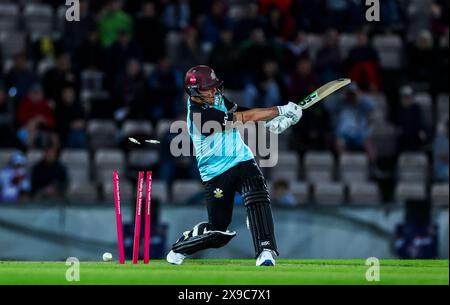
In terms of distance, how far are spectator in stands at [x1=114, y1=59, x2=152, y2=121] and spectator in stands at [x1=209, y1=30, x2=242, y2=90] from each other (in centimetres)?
134

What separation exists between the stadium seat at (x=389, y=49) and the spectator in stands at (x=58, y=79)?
19.0 ft

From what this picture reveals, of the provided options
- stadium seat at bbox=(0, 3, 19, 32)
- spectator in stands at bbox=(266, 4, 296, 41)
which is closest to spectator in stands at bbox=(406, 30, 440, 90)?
spectator in stands at bbox=(266, 4, 296, 41)

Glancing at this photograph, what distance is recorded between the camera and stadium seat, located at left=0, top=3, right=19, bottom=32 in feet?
85.1

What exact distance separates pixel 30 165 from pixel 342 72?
602 centimetres

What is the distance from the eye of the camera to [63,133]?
78.0ft

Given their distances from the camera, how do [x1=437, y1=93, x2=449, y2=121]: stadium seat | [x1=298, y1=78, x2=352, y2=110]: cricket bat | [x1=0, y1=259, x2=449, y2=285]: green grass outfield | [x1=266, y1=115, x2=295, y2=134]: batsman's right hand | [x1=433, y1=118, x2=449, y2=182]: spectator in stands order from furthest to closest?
1. [x1=437, y1=93, x2=449, y2=121]: stadium seat
2. [x1=433, y1=118, x2=449, y2=182]: spectator in stands
3. [x1=298, y1=78, x2=352, y2=110]: cricket bat
4. [x1=266, y1=115, x2=295, y2=134]: batsman's right hand
5. [x1=0, y1=259, x2=449, y2=285]: green grass outfield

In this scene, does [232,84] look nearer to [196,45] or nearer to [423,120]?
[196,45]

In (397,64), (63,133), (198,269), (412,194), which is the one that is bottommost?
(198,269)

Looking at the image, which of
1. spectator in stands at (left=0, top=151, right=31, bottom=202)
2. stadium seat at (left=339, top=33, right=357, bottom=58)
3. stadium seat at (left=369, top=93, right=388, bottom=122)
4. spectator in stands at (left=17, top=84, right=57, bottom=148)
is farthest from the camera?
stadium seat at (left=339, top=33, right=357, bottom=58)

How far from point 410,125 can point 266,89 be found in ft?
8.77

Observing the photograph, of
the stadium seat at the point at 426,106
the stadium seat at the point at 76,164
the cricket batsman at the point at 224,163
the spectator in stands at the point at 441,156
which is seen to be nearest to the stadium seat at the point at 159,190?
the stadium seat at the point at 76,164

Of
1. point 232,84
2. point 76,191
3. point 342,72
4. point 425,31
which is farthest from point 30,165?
point 425,31

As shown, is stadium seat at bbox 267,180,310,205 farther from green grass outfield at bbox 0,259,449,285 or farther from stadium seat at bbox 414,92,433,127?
green grass outfield at bbox 0,259,449,285

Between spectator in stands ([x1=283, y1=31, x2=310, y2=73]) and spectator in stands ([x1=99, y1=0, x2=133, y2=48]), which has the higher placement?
spectator in stands ([x1=99, y1=0, x2=133, y2=48])
